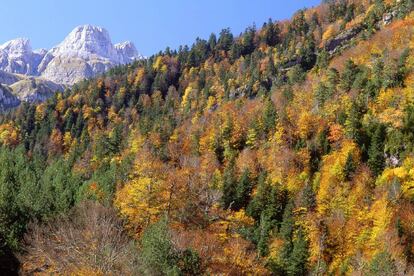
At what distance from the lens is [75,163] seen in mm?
123500

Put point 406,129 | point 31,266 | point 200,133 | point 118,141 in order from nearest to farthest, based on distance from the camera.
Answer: point 31,266, point 406,129, point 200,133, point 118,141

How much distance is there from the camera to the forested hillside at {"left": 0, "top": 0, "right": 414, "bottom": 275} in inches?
2057

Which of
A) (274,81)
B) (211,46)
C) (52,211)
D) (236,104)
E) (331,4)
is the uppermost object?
(331,4)

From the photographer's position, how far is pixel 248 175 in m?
87.6

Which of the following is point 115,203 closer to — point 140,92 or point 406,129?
point 406,129

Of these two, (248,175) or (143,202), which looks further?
(248,175)

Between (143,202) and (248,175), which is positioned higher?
(248,175)

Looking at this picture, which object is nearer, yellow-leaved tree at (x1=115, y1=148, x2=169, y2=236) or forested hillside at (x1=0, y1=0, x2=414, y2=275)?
forested hillside at (x1=0, y1=0, x2=414, y2=275)

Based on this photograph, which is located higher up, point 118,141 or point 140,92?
point 140,92

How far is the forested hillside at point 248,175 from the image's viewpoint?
2057 inches

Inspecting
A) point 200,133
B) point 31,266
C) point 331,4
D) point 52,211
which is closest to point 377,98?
point 200,133

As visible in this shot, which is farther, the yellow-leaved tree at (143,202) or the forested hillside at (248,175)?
the yellow-leaved tree at (143,202)

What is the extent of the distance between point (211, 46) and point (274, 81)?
6182cm

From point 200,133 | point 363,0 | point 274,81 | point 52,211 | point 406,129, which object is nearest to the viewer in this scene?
point 52,211
